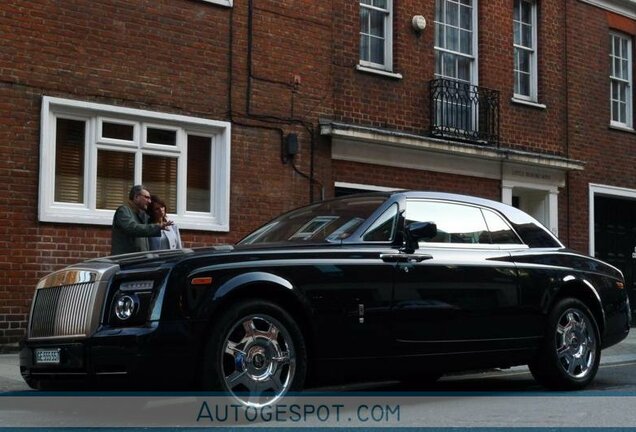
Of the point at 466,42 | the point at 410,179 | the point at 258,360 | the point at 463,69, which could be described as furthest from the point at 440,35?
the point at 258,360

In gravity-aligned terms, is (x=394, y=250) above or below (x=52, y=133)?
below

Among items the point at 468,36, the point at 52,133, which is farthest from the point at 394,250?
the point at 468,36

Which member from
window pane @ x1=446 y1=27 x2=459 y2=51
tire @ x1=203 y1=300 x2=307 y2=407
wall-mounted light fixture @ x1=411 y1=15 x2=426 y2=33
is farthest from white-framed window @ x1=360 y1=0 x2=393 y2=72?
tire @ x1=203 y1=300 x2=307 y2=407

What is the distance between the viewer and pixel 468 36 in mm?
18062

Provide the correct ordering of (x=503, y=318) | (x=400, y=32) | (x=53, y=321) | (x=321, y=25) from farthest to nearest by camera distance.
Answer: (x=400, y=32), (x=321, y=25), (x=503, y=318), (x=53, y=321)

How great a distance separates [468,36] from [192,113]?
625 centimetres

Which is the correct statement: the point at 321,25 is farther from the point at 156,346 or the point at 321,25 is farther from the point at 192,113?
the point at 156,346

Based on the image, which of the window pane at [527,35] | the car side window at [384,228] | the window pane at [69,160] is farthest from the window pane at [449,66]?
the car side window at [384,228]

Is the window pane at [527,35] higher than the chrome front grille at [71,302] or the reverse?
higher

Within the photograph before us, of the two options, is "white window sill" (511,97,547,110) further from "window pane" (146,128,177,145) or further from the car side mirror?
the car side mirror

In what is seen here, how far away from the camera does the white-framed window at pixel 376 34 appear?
16312 millimetres

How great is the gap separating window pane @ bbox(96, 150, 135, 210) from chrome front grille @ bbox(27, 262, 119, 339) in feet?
17.9

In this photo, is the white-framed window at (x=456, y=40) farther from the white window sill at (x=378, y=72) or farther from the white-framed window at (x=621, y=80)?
the white-framed window at (x=621, y=80)

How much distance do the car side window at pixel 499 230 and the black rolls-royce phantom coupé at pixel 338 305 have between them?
0.04ft
